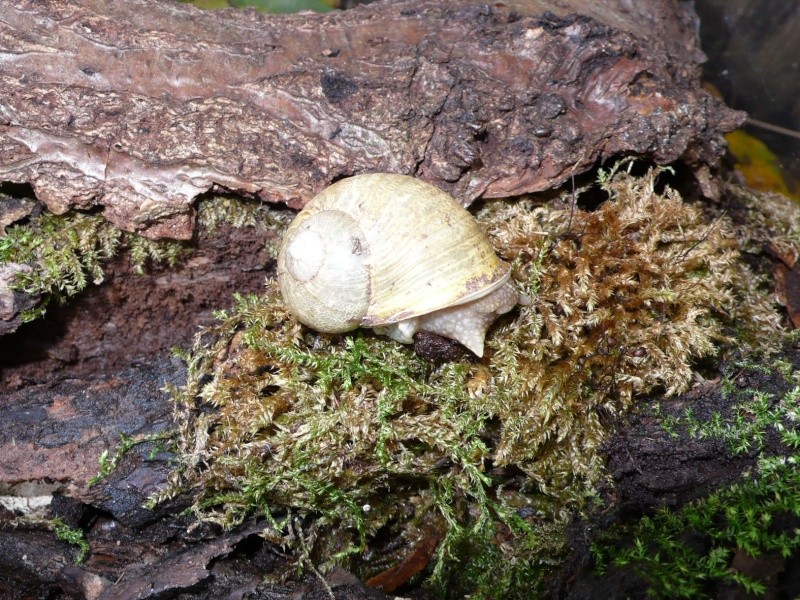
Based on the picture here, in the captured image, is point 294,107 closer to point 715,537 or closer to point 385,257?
point 385,257

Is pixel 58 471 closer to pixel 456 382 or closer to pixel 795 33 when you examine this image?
pixel 456 382

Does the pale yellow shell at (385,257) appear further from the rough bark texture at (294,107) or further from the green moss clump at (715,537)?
the green moss clump at (715,537)

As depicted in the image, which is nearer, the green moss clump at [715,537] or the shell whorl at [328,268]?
the green moss clump at [715,537]

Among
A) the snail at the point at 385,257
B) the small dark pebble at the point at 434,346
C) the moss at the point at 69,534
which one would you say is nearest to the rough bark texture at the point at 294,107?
the snail at the point at 385,257

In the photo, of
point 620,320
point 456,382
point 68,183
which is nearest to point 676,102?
point 620,320

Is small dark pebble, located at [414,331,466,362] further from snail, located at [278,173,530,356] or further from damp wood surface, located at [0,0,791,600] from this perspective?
damp wood surface, located at [0,0,791,600]

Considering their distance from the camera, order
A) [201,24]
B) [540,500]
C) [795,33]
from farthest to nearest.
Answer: [795,33] → [201,24] → [540,500]
